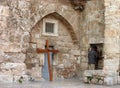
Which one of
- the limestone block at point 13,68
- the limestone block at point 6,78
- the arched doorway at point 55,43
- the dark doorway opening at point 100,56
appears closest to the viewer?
the limestone block at point 6,78

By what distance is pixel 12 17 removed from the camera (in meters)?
11.5

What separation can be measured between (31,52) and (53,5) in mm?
2169

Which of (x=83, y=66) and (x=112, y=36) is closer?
(x=112, y=36)

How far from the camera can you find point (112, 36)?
1133 centimetres

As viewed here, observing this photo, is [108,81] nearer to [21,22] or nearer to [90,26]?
[90,26]

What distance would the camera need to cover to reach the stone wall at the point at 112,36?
11211mm

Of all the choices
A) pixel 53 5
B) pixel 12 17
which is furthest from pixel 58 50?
pixel 12 17

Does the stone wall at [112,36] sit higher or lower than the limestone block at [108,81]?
higher

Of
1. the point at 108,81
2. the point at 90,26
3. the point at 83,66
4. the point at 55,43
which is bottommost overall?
the point at 108,81

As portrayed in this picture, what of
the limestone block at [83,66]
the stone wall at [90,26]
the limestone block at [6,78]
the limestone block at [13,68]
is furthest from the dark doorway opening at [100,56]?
the limestone block at [6,78]

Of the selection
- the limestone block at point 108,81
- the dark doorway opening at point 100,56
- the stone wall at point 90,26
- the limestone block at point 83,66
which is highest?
the stone wall at point 90,26

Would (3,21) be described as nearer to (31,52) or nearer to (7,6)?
(7,6)

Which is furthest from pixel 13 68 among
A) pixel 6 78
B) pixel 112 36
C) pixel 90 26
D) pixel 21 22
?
pixel 90 26

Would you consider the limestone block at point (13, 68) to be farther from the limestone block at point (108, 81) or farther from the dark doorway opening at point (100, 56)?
the dark doorway opening at point (100, 56)
